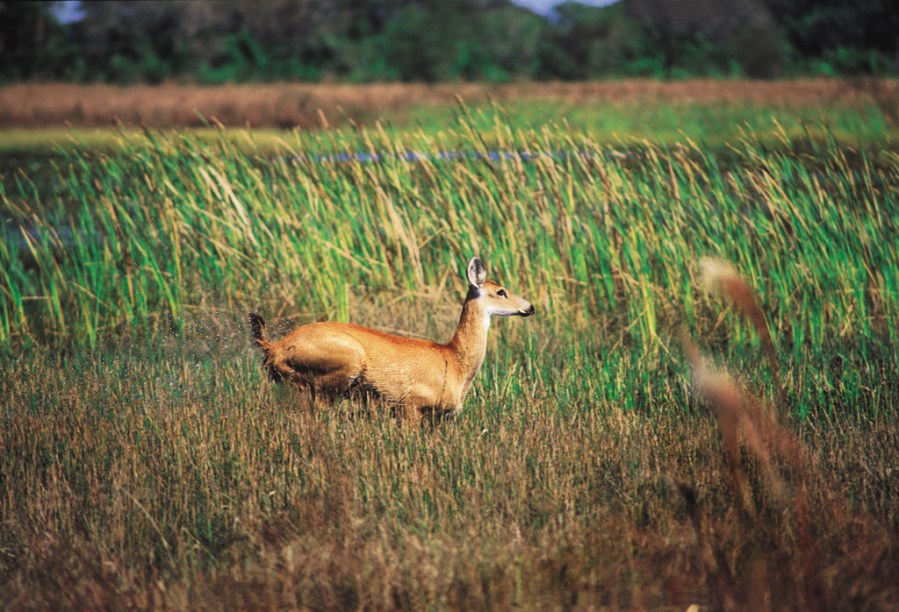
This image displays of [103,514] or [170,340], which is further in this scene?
[170,340]

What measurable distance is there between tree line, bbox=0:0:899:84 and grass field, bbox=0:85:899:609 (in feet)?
59.8

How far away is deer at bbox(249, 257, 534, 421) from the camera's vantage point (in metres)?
5.34

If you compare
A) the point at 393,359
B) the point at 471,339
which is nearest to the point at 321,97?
the point at 471,339

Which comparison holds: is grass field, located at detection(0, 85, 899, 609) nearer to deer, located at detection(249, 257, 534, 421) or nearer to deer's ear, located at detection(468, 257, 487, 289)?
deer, located at detection(249, 257, 534, 421)

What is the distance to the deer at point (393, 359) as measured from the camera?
5.34 m

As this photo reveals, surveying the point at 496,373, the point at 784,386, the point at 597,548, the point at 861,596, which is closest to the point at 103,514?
the point at 597,548

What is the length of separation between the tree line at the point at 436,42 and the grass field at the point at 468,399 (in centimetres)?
1824

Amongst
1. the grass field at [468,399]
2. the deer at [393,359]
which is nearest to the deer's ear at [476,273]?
the deer at [393,359]

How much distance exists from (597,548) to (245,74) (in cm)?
2706

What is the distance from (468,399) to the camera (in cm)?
607

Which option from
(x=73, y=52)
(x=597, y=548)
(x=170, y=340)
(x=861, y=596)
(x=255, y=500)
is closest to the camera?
(x=861, y=596)

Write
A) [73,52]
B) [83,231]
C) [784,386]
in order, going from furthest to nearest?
[73,52]
[83,231]
[784,386]

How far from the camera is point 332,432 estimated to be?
16.9ft

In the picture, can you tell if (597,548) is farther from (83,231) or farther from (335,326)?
(83,231)
